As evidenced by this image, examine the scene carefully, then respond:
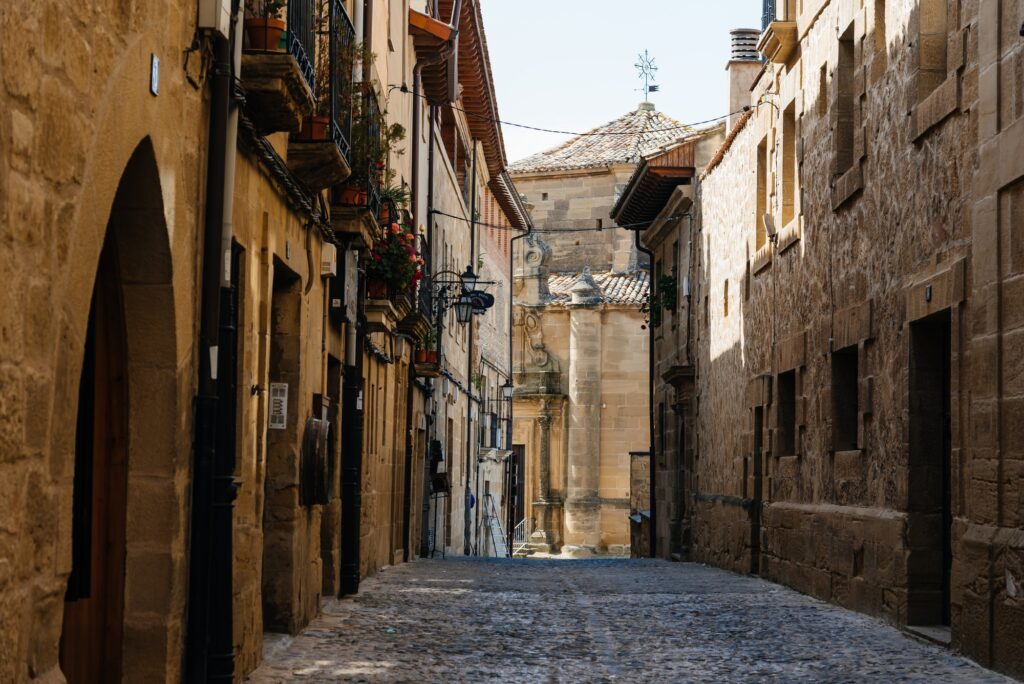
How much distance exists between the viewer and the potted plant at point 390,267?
16.2 m

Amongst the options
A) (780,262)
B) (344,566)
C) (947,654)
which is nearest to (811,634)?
(947,654)

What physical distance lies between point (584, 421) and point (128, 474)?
3923 centimetres

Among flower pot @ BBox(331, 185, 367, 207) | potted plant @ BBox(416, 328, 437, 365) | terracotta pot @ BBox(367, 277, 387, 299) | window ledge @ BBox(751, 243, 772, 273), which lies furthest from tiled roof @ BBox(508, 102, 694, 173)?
flower pot @ BBox(331, 185, 367, 207)

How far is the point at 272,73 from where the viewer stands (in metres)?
7.88

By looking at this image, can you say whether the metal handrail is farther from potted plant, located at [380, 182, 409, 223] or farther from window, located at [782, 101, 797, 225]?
potted plant, located at [380, 182, 409, 223]

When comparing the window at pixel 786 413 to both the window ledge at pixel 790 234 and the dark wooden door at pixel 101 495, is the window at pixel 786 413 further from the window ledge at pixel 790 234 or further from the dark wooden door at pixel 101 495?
→ the dark wooden door at pixel 101 495

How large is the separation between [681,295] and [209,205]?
20917 millimetres

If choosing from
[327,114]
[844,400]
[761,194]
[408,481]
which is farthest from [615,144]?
[327,114]

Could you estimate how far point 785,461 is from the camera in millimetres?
17469

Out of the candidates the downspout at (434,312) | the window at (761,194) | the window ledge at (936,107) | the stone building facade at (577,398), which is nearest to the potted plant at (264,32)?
the window ledge at (936,107)

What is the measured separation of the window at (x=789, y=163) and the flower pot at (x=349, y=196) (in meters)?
6.65

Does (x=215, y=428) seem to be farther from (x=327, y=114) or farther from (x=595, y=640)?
(x=595, y=640)

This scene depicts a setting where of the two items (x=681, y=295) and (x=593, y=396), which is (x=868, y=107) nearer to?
(x=681, y=295)

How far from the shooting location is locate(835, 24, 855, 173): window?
1495cm
